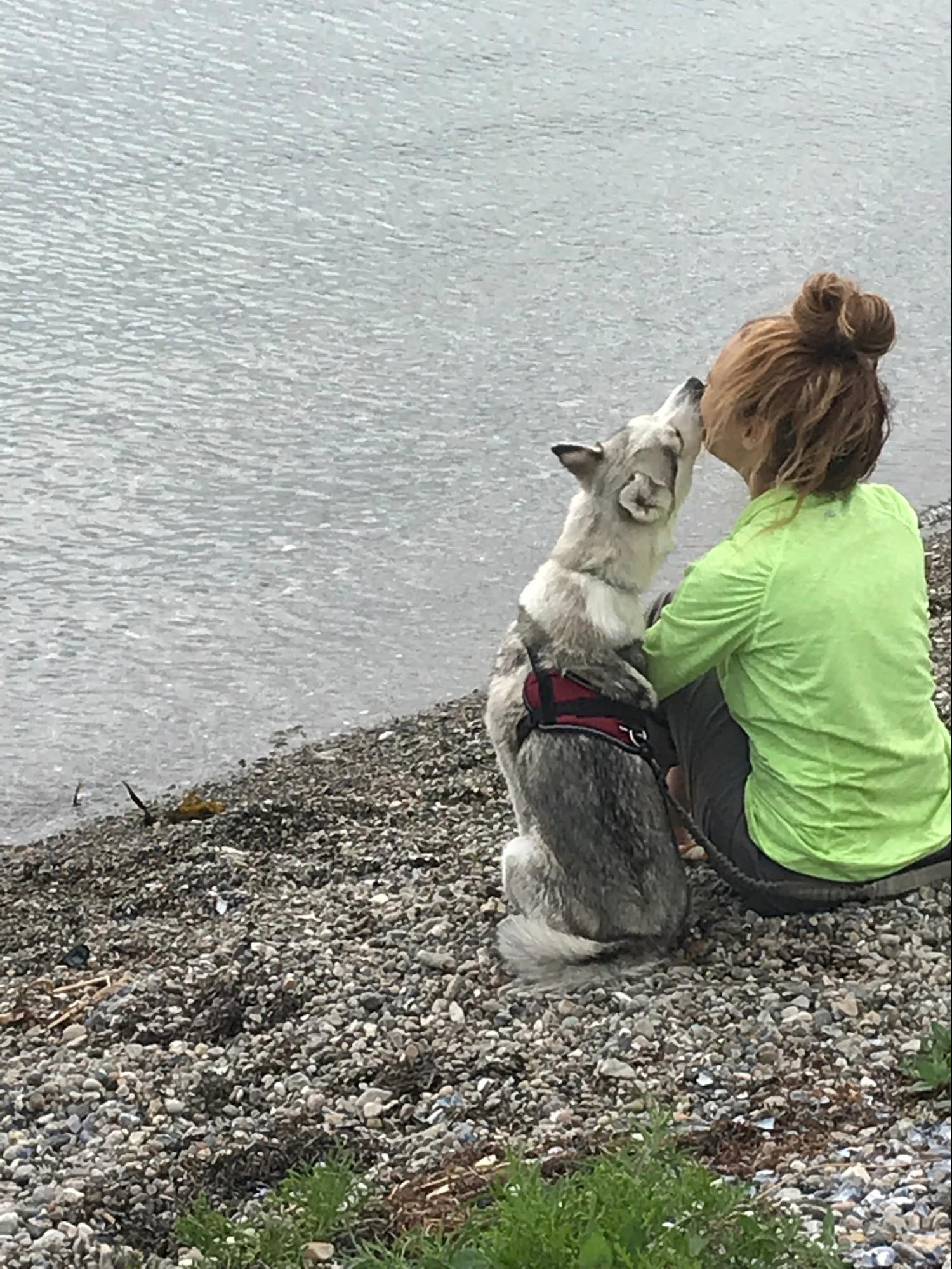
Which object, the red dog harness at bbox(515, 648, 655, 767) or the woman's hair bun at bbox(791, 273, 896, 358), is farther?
the red dog harness at bbox(515, 648, 655, 767)

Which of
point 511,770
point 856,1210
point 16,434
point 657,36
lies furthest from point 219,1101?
point 657,36

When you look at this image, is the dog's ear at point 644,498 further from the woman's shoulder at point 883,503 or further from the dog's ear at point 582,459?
the woman's shoulder at point 883,503

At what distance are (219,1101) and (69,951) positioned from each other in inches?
51.6

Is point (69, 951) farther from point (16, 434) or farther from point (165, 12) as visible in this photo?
point (165, 12)

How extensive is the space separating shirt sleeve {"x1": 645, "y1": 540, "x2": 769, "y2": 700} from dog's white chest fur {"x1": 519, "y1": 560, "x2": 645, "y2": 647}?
9cm

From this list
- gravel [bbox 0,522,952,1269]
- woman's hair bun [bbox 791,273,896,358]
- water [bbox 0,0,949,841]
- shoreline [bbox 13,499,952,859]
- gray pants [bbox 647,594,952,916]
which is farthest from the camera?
shoreline [bbox 13,499,952,859]

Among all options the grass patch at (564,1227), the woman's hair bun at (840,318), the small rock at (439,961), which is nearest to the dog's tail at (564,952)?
the small rock at (439,961)

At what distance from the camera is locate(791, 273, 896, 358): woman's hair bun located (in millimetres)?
4047

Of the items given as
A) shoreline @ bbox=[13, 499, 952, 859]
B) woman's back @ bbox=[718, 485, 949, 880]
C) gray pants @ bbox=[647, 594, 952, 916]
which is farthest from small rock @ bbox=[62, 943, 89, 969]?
woman's back @ bbox=[718, 485, 949, 880]

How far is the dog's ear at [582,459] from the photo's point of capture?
438cm

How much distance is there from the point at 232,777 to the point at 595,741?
10.1 feet

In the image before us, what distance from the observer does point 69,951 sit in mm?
4945

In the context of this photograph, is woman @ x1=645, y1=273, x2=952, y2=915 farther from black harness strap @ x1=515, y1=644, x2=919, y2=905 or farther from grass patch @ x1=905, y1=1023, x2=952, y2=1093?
grass patch @ x1=905, y1=1023, x2=952, y2=1093

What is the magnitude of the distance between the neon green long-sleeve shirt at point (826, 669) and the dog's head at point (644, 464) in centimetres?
25
